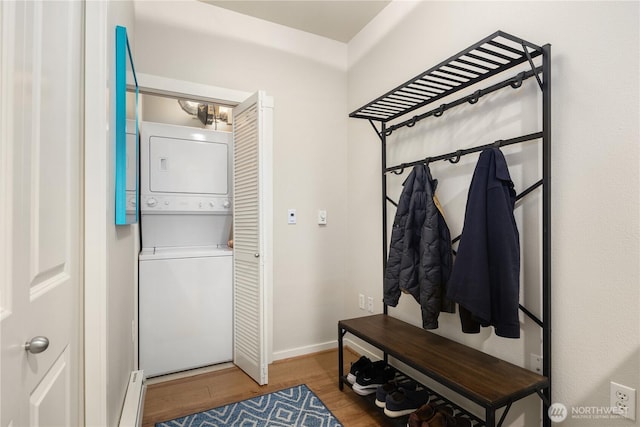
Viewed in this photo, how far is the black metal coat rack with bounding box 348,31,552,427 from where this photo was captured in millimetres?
1349

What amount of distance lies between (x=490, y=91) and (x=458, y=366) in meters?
1.32

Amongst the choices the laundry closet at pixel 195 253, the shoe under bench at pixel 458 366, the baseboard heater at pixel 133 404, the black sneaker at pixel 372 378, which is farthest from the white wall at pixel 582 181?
the baseboard heater at pixel 133 404

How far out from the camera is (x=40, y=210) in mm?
779

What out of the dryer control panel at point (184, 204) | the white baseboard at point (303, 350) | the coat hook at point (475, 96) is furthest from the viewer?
the white baseboard at point (303, 350)

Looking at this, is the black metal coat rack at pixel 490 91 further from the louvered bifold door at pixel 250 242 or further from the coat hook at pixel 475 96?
the louvered bifold door at pixel 250 242

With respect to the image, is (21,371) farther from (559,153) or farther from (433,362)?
(559,153)

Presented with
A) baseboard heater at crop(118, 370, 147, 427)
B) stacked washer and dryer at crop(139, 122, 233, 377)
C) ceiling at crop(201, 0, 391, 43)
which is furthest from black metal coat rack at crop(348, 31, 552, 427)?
baseboard heater at crop(118, 370, 147, 427)

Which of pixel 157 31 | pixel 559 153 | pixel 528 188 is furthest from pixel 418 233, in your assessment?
pixel 157 31

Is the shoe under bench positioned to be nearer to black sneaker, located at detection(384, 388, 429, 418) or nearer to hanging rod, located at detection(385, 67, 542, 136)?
black sneaker, located at detection(384, 388, 429, 418)

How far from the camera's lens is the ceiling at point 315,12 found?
2.38m

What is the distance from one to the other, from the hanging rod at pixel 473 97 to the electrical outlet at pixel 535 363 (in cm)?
120

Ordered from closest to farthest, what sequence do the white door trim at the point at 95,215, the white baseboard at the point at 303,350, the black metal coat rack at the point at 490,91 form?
1. the white door trim at the point at 95,215
2. the black metal coat rack at the point at 490,91
3. the white baseboard at the point at 303,350

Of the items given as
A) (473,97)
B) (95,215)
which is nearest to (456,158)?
(473,97)

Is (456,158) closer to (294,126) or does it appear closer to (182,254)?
(294,126)
